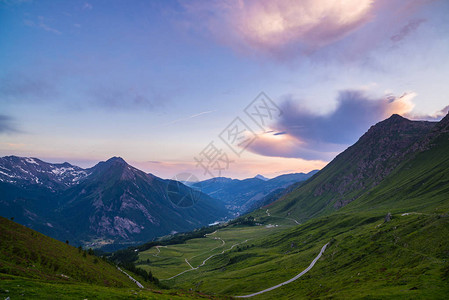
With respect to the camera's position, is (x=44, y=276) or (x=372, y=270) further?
(x=372, y=270)

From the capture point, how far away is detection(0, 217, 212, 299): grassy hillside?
3578 cm

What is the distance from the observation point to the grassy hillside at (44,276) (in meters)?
35.8

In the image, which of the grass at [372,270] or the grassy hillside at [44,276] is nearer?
the grassy hillside at [44,276]

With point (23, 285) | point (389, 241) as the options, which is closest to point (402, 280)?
point (389, 241)

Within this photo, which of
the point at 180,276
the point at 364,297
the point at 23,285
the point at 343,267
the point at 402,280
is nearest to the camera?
the point at 23,285

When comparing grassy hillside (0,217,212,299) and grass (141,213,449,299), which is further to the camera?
grass (141,213,449,299)

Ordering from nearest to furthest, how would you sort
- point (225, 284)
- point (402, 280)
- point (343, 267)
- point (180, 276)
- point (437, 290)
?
point (437, 290) < point (402, 280) < point (343, 267) < point (225, 284) < point (180, 276)

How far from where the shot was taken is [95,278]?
6875cm

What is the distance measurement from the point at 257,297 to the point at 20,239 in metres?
84.5

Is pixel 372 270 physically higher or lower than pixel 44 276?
lower

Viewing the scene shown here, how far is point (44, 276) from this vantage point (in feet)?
165

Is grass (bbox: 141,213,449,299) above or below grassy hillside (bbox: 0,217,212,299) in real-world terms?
below

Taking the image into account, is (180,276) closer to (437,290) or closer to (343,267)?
(343,267)

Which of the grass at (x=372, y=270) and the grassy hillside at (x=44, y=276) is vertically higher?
the grassy hillside at (x=44, y=276)
